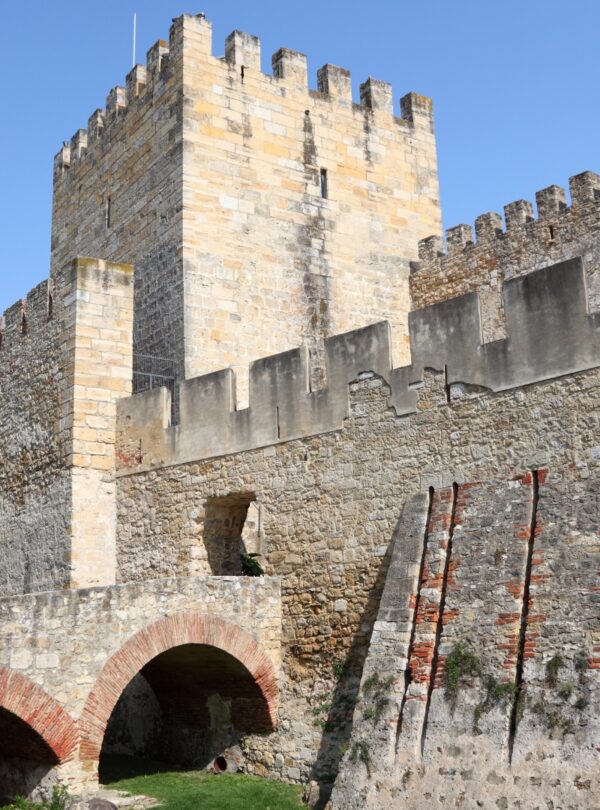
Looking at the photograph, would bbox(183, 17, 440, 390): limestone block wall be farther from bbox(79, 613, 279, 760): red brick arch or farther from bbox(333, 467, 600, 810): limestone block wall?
bbox(333, 467, 600, 810): limestone block wall

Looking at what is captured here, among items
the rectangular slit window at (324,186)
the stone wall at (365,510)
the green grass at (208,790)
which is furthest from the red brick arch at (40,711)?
the rectangular slit window at (324,186)

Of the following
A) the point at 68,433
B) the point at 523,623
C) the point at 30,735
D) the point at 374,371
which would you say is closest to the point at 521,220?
the point at 374,371

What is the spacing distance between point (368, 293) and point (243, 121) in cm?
322

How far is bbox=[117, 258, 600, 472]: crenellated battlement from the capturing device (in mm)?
9742

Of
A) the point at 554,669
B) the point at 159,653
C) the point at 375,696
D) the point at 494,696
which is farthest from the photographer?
the point at 159,653

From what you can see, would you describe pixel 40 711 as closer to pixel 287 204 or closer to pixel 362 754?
pixel 362 754

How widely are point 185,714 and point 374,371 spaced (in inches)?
189

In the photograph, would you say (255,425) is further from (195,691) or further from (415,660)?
(415,660)

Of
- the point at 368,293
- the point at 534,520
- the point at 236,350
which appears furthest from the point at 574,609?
the point at 368,293

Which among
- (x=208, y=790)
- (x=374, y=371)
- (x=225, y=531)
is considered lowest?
(x=208, y=790)

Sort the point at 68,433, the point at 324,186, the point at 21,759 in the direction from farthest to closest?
the point at 324,186 < the point at 68,433 < the point at 21,759

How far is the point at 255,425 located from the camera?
12492 mm

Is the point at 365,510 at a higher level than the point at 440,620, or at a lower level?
higher

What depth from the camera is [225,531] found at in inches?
512
